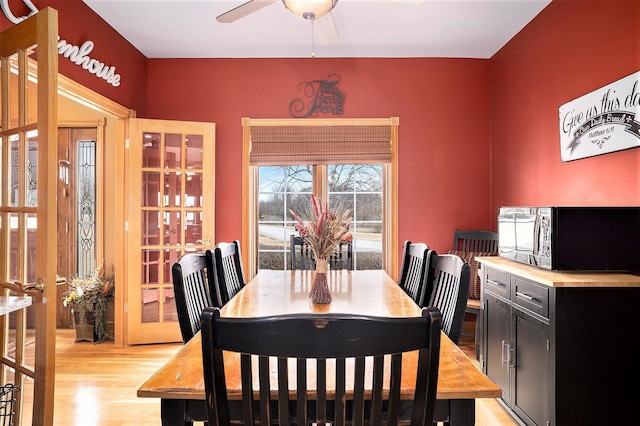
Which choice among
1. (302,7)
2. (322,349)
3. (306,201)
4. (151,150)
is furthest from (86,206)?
(322,349)

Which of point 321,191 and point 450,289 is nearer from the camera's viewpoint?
point 450,289

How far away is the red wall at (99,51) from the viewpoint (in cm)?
277

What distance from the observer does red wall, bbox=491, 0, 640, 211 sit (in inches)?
91.3

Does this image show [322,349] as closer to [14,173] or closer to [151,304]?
[14,173]

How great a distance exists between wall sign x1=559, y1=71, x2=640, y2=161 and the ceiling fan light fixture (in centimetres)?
160

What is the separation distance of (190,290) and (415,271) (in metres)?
1.31

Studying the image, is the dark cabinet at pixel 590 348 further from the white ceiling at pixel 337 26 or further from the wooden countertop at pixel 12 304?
the wooden countertop at pixel 12 304

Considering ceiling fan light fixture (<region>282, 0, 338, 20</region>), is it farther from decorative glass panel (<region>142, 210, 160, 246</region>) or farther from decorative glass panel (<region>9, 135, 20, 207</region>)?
decorative glass panel (<region>142, 210, 160, 246</region>)

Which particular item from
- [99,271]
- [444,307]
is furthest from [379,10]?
[99,271]

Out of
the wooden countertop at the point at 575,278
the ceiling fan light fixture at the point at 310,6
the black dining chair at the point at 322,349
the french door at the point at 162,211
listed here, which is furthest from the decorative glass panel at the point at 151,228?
the black dining chair at the point at 322,349

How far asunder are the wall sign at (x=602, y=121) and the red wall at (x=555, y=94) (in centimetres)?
5

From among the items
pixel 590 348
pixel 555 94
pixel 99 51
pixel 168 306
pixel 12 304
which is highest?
pixel 99 51

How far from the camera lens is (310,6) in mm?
2016

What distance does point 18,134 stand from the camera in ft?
6.49
